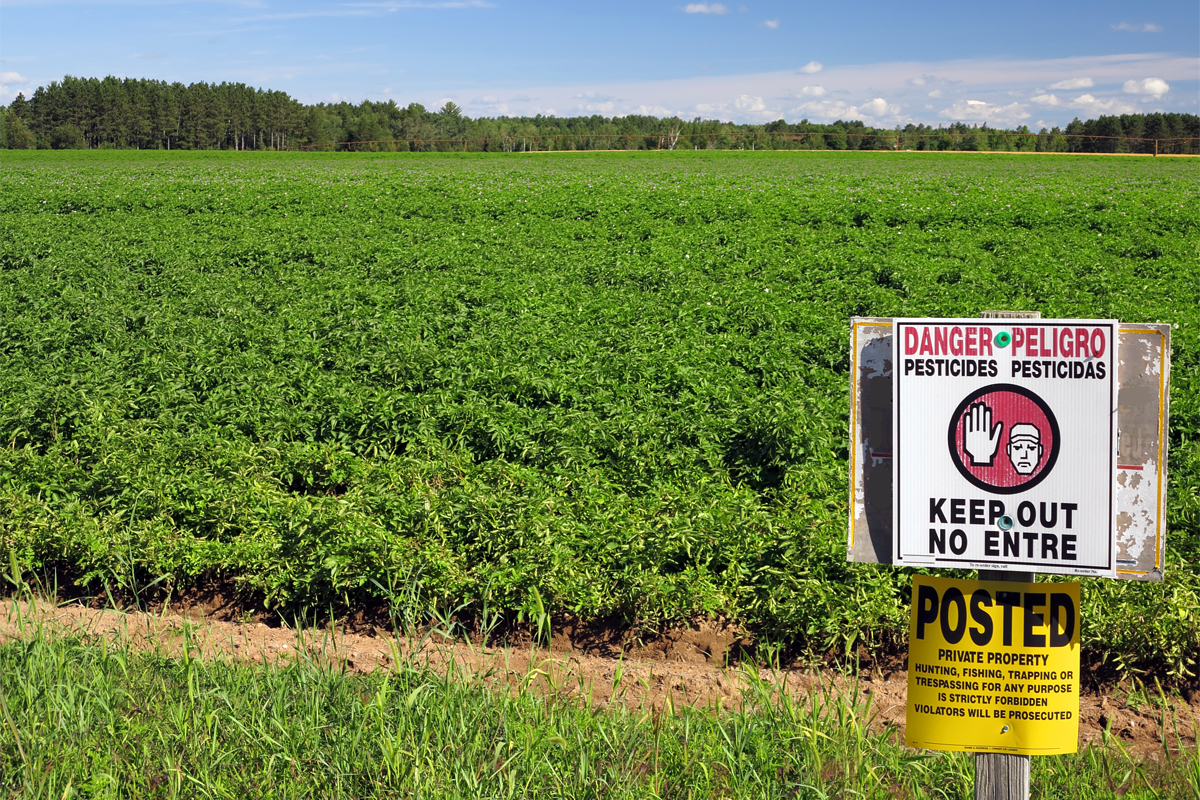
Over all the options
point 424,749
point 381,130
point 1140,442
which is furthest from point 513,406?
point 381,130

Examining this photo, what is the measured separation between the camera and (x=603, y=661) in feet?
14.6

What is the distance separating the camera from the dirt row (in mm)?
3830

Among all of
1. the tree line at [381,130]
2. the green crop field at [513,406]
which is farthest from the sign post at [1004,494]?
the tree line at [381,130]

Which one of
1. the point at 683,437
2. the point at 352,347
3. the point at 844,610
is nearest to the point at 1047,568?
the point at 844,610

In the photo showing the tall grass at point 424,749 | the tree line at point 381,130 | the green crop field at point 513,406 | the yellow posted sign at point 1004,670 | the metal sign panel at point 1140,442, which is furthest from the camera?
the tree line at point 381,130

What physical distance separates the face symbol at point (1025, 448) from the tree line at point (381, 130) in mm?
68080

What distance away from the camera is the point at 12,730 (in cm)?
294

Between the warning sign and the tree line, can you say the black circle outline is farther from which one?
the tree line

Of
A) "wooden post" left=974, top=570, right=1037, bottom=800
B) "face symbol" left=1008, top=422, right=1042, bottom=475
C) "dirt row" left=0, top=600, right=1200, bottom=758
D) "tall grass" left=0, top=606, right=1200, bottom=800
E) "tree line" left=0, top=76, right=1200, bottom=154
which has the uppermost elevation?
"tree line" left=0, top=76, right=1200, bottom=154

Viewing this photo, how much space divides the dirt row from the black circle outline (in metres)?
1.57

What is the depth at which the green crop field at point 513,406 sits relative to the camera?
4762 millimetres

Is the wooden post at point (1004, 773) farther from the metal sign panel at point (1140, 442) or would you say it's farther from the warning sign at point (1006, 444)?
the metal sign panel at point (1140, 442)

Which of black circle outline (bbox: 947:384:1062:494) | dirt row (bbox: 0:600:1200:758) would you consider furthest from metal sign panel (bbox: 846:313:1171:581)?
dirt row (bbox: 0:600:1200:758)

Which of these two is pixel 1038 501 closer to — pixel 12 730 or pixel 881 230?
pixel 12 730
